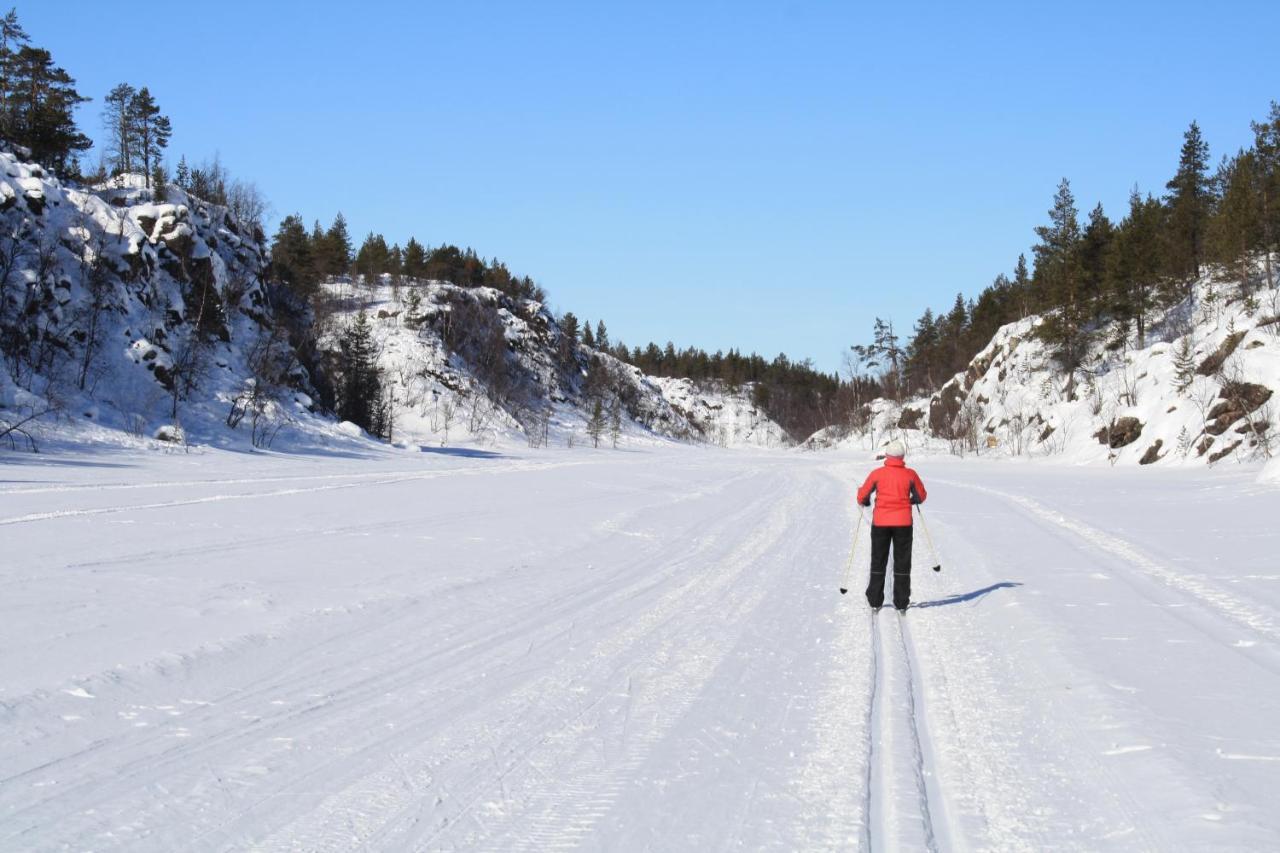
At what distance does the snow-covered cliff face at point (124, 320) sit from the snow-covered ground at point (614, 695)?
22402 millimetres

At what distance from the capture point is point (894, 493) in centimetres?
872

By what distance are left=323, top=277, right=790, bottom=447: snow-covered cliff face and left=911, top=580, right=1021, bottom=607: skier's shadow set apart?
173ft

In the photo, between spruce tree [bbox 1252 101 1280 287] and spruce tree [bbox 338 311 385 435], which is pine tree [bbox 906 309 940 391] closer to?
spruce tree [bbox 1252 101 1280 287]

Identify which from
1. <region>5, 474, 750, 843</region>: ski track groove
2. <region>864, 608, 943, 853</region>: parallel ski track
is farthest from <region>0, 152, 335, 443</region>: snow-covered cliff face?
<region>864, 608, 943, 853</region>: parallel ski track

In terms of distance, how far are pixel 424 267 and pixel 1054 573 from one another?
316 ft

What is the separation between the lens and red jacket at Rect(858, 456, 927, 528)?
8672mm

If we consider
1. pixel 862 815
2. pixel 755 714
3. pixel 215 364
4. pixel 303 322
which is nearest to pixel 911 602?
pixel 755 714

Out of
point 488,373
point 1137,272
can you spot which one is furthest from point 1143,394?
point 488,373

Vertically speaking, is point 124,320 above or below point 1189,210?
below

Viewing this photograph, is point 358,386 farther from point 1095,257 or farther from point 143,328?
point 1095,257

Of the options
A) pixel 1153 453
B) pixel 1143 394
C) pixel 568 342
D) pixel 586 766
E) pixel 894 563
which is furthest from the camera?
pixel 568 342

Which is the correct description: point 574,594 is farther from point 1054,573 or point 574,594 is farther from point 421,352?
point 421,352

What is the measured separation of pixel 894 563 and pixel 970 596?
43.9 inches

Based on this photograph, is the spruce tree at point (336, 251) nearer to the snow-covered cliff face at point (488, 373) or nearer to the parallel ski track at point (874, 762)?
the snow-covered cliff face at point (488, 373)
